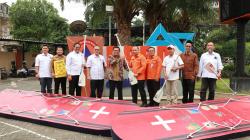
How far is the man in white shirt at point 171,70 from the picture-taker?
1004 cm

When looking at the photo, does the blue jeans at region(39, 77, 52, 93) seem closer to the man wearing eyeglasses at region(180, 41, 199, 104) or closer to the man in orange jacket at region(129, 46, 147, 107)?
the man in orange jacket at region(129, 46, 147, 107)

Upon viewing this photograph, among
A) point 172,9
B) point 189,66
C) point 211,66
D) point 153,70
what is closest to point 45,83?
point 153,70

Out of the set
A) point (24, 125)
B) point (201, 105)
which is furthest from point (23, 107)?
point (201, 105)

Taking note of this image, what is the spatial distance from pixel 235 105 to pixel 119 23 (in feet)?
43.0

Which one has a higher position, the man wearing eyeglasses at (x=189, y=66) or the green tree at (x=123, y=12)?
the green tree at (x=123, y=12)

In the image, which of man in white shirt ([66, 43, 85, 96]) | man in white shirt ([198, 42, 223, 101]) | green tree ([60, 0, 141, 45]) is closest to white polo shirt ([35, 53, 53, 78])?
man in white shirt ([66, 43, 85, 96])

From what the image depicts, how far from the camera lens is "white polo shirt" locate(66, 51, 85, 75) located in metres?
10.6

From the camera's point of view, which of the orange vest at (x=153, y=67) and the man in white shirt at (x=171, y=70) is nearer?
the man in white shirt at (x=171, y=70)

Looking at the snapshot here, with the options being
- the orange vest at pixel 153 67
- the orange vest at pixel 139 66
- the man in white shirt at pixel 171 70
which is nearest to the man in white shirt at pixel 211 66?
the man in white shirt at pixel 171 70

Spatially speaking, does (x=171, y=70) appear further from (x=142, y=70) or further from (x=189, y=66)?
(x=142, y=70)

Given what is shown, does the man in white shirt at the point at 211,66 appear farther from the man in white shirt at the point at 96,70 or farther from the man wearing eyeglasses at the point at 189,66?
the man in white shirt at the point at 96,70

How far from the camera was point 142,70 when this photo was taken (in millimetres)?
10266

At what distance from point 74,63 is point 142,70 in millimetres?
1766

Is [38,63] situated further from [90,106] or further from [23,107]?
[90,106]
